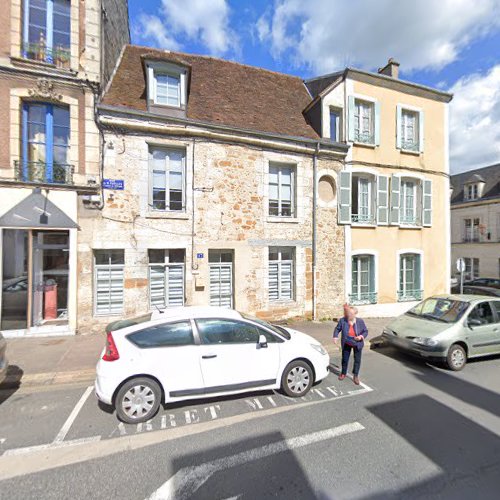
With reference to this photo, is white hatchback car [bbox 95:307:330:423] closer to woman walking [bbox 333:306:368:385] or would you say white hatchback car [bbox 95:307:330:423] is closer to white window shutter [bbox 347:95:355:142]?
woman walking [bbox 333:306:368:385]

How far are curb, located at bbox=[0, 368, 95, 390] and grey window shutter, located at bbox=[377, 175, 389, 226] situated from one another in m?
9.56

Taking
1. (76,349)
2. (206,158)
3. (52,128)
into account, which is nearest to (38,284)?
(76,349)

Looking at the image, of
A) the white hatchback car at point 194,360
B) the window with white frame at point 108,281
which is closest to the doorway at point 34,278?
the window with white frame at point 108,281

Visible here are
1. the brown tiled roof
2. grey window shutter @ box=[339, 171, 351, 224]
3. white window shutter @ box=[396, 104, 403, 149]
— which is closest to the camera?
the brown tiled roof

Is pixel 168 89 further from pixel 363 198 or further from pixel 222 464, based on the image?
pixel 222 464

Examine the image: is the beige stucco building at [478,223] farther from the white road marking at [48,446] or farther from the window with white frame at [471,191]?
the white road marking at [48,446]

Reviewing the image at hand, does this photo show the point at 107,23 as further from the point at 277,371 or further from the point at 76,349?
the point at 277,371

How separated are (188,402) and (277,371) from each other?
4.56ft

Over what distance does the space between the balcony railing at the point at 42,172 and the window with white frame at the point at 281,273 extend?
589 cm

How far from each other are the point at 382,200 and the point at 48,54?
10631mm

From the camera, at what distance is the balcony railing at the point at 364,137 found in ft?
32.6

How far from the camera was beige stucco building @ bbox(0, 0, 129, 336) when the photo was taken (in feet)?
22.2

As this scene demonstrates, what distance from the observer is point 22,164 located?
689 cm

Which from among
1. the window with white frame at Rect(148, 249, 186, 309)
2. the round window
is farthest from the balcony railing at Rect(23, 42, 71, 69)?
the round window
